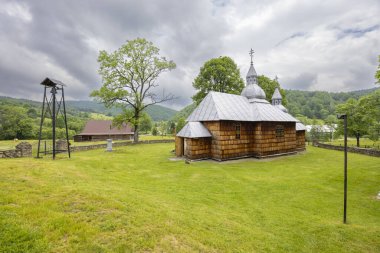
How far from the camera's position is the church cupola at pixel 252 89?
950 inches

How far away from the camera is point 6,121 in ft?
145

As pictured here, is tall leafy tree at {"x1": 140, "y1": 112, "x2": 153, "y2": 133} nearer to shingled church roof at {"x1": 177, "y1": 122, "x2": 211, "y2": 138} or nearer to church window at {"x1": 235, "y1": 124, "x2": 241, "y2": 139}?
shingled church roof at {"x1": 177, "y1": 122, "x2": 211, "y2": 138}

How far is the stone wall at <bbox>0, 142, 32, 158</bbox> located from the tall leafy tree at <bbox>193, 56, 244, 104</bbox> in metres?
25.1

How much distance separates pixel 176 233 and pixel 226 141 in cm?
1425

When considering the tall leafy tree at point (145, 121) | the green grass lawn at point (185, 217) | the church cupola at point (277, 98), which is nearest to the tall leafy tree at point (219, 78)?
the church cupola at point (277, 98)

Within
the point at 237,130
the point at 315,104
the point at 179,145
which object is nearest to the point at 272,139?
the point at 237,130

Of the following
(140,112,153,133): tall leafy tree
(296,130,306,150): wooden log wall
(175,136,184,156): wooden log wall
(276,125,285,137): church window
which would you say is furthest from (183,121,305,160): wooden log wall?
(140,112,153,133): tall leafy tree

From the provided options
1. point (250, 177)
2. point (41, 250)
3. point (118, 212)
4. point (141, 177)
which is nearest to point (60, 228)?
point (41, 250)

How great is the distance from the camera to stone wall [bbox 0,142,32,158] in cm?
1521

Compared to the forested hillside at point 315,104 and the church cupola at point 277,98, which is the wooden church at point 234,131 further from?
the forested hillside at point 315,104

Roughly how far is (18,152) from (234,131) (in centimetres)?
1929

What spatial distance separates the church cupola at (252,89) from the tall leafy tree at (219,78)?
299 inches

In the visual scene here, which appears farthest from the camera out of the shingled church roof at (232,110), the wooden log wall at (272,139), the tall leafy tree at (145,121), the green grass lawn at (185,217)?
the tall leafy tree at (145,121)

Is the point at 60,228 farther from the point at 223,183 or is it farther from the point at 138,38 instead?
the point at 138,38
